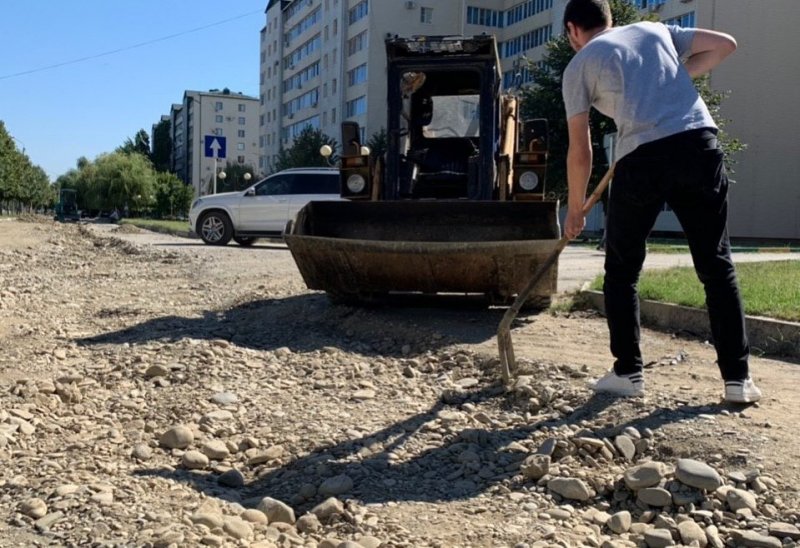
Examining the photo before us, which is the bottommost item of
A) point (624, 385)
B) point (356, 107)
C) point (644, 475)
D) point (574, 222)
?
point (644, 475)

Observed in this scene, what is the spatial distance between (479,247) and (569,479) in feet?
9.21

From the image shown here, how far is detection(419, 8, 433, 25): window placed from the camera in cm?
5938

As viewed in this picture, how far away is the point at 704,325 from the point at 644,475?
10.8 ft

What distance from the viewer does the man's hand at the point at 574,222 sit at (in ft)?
12.8

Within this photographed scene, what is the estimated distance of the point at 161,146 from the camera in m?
136

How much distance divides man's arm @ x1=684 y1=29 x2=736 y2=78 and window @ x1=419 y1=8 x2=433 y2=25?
2278 inches

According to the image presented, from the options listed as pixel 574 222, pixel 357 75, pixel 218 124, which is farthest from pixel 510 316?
pixel 218 124

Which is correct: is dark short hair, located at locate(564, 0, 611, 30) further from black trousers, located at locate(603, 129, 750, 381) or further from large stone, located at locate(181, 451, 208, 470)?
large stone, located at locate(181, 451, 208, 470)

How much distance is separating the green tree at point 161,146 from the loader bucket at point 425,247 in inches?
5219

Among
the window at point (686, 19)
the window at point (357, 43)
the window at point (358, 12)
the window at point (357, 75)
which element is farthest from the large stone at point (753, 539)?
the window at point (358, 12)

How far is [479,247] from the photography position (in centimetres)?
570

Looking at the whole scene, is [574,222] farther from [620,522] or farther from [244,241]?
[244,241]

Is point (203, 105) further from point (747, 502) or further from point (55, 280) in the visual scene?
point (747, 502)

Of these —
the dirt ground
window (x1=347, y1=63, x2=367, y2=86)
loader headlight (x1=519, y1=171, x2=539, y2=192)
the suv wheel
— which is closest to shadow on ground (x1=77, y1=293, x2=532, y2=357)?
the dirt ground
